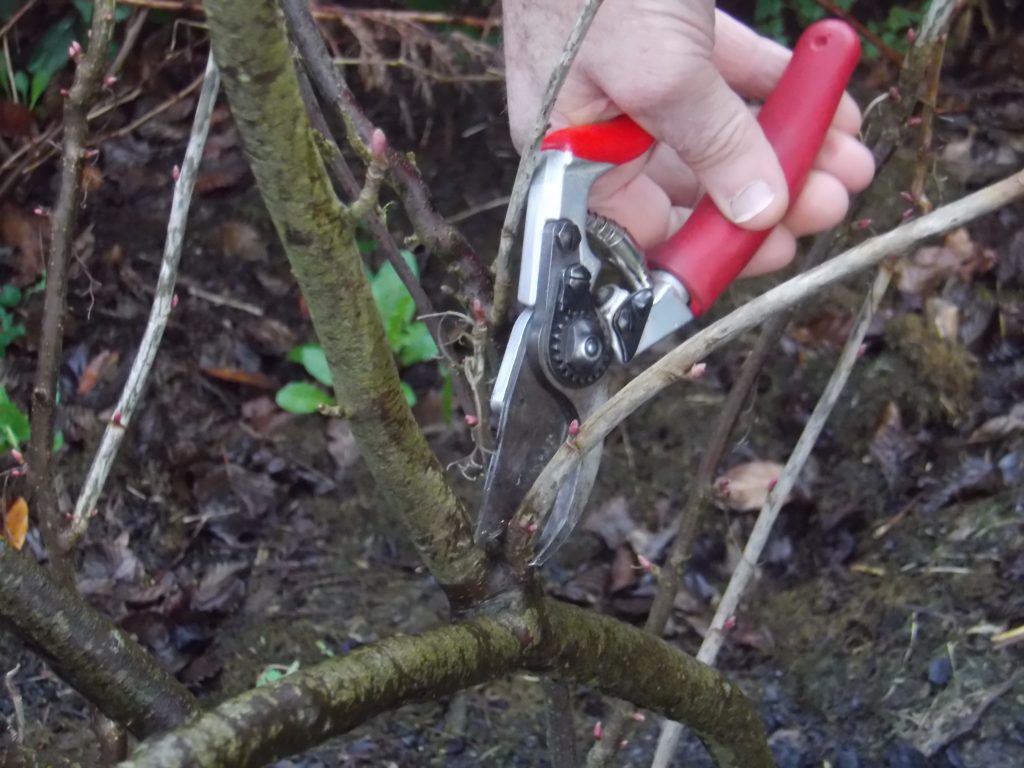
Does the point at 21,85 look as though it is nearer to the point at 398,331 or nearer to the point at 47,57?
the point at 47,57

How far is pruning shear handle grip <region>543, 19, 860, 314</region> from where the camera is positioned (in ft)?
5.38

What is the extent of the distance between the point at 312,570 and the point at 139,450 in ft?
1.75

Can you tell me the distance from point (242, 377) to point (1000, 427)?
1.81 m

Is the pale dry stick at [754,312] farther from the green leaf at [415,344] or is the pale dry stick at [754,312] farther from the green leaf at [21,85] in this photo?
the green leaf at [21,85]

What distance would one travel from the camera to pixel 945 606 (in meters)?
2.09

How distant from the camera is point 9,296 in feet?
9.02

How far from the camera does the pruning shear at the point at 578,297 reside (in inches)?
51.9

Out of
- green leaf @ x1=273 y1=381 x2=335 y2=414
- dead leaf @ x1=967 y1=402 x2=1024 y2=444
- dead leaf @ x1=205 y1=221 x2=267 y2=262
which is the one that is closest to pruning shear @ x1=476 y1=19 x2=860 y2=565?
dead leaf @ x1=967 y1=402 x2=1024 y2=444

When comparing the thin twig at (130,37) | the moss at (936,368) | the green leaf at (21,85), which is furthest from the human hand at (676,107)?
the green leaf at (21,85)

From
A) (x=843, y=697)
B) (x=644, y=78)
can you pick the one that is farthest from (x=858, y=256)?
(x=843, y=697)

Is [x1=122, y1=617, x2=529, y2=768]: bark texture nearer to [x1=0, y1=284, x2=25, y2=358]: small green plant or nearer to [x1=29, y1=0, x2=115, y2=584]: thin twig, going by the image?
[x1=29, y1=0, x2=115, y2=584]: thin twig

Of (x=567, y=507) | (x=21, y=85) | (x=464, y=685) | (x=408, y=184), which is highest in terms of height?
(x=408, y=184)

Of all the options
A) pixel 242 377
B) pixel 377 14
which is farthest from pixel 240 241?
pixel 377 14

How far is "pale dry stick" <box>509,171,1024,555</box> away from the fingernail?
45 cm
